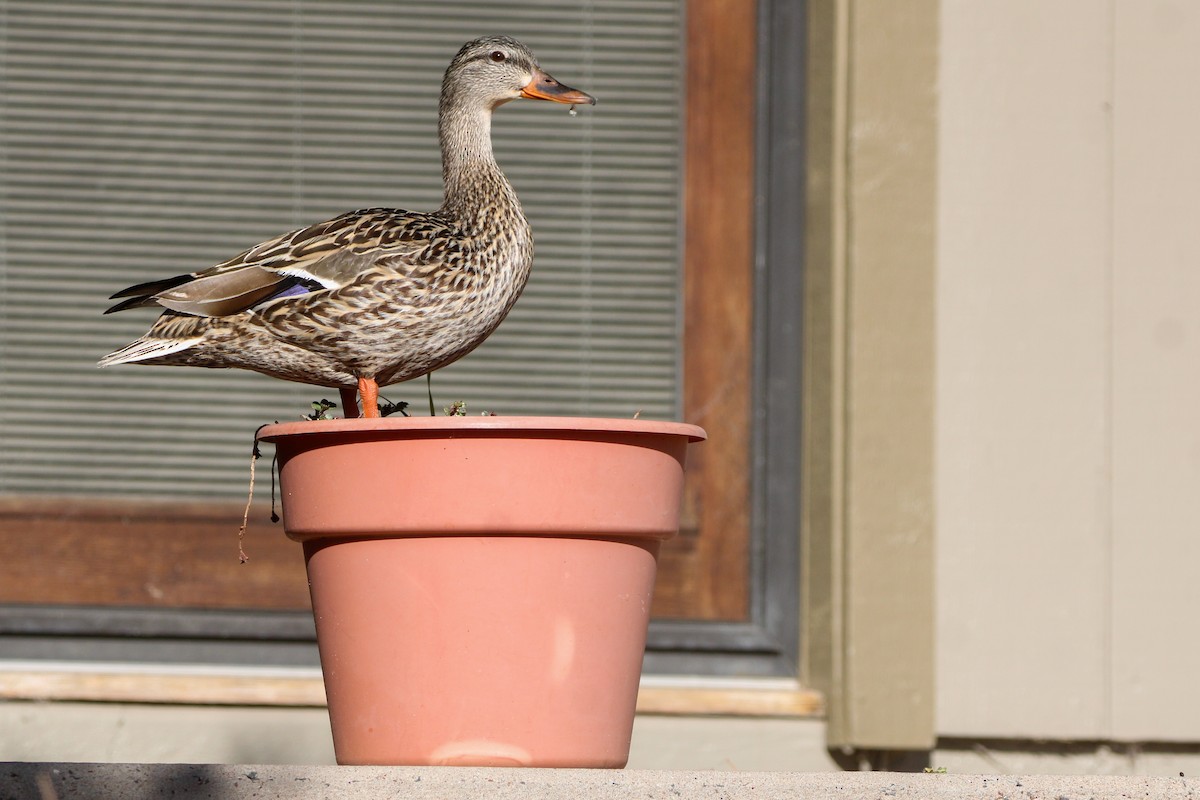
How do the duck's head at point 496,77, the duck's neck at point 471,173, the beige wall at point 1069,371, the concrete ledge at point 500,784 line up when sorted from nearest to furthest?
1. the concrete ledge at point 500,784
2. the duck's neck at point 471,173
3. the duck's head at point 496,77
4. the beige wall at point 1069,371

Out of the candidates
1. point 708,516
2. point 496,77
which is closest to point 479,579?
point 496,77

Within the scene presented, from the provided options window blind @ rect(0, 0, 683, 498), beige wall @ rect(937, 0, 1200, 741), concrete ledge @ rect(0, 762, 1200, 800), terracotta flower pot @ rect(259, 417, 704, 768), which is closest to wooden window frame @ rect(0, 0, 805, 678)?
window blind @ rect(0, 0, 683, 498)

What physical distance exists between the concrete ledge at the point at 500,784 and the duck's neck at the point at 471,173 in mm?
1037

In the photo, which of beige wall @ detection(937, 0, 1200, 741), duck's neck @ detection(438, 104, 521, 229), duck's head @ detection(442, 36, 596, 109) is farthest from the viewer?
beige wall @ detection(937, 0, 1200, 741)

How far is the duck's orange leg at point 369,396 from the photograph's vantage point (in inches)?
93.6

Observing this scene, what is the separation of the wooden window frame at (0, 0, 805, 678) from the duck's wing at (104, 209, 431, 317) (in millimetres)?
1679

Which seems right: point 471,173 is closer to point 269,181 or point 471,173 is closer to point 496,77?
point 496,77

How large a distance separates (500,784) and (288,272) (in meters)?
1.00

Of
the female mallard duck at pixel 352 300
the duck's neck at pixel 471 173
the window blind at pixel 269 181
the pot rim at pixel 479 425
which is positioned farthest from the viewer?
the window blind at pixel 269 181

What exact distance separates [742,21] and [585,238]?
0.77m

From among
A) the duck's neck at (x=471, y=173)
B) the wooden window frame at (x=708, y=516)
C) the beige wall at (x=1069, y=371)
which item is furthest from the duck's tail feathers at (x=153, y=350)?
the beige wall at (x=1069, y=371)

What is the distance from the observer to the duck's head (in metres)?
2.66

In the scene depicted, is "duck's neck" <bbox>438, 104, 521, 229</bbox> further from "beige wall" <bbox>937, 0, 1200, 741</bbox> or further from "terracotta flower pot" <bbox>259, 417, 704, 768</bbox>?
"beige wall" <bbox>937, 0, 1200, 741</bbox>

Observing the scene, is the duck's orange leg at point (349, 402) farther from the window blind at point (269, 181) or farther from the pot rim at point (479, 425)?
the window blind at point (269, 181)
